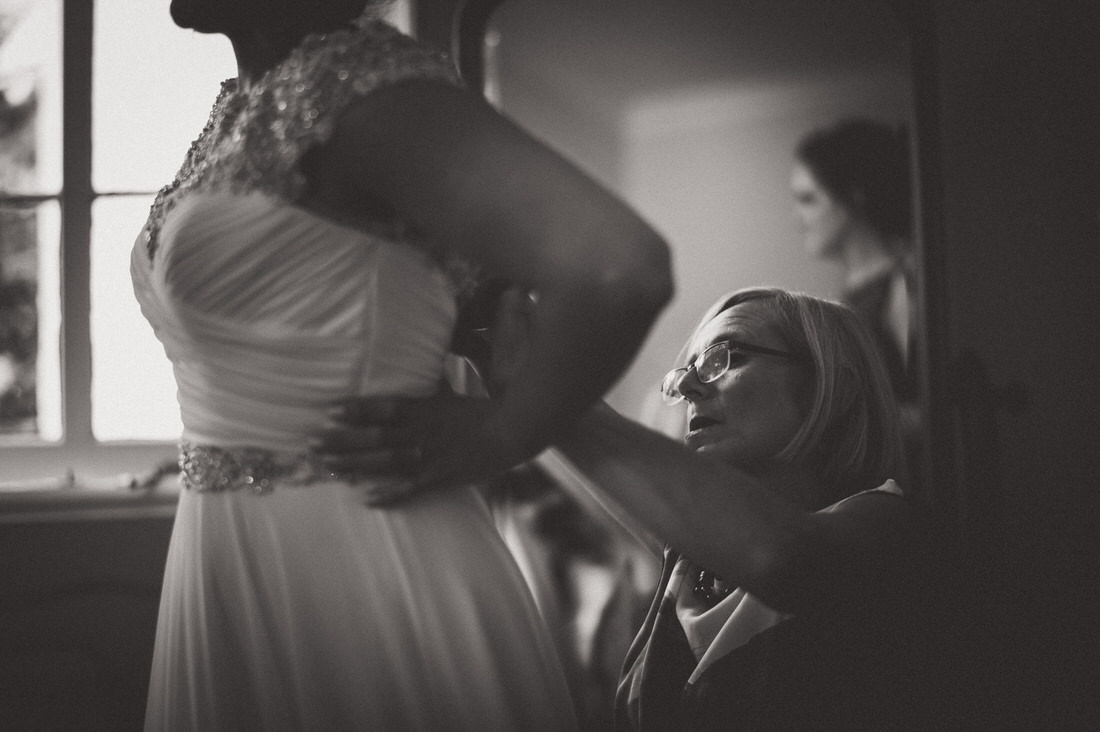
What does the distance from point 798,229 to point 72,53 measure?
5.62 ft

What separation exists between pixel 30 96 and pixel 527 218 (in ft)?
6.82

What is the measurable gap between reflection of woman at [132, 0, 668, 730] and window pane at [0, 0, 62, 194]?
5.72 ft

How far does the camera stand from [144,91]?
2.12 m

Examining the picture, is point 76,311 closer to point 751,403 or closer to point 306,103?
point 751,403

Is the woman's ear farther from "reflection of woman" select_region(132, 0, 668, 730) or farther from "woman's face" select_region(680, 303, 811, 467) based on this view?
"reflection of woman" select_region(132, 0, 668, 730)

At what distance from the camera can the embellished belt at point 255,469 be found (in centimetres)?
60

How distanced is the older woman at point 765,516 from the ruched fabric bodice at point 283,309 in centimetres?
4

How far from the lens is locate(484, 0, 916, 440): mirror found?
177 cm

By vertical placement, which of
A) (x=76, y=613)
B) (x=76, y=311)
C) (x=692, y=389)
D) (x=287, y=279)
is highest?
(x=287, y=279)

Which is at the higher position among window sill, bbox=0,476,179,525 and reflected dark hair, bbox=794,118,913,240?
reflected dark hair, bbox=794,118,913,240

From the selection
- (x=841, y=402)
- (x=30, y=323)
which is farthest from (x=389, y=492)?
(x=30, y=323)

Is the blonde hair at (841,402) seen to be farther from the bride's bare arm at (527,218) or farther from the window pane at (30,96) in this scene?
the window pane at (30,96)

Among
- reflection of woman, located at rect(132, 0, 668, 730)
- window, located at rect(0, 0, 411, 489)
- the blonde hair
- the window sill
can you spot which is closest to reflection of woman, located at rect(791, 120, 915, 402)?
the blonde hair

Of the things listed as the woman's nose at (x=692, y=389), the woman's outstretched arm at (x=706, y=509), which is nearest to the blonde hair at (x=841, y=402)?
the woman's nose at (x=692, y=389)
